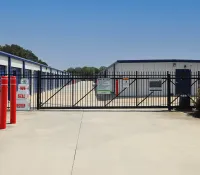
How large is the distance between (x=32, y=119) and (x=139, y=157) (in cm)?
696

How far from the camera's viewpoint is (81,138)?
28.9 feet

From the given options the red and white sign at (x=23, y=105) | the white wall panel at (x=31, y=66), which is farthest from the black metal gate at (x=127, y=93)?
the white wall panel at (x=31, y=66)

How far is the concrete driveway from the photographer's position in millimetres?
5934

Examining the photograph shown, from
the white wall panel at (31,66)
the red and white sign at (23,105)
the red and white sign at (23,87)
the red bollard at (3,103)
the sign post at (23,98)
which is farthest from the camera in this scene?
the white wall panel at (31,66)

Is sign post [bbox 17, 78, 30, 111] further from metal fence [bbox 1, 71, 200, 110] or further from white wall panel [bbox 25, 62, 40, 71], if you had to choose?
white wall panel [bbox 25, 62, 40, 71]

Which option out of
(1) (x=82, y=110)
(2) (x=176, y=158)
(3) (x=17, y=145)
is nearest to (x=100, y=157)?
(2) (x=176, y=158)

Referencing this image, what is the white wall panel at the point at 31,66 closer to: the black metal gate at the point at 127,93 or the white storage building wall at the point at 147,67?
the black metal gate at the point at 127,93

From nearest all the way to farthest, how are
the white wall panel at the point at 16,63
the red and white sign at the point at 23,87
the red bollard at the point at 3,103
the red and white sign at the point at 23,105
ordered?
the red bollard at the point at 3,103
the red and white sign at the point at 23,87
the red and white sign at the point at 23,105
the white wall panel at the point at 16,63

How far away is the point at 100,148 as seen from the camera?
7.61 metres


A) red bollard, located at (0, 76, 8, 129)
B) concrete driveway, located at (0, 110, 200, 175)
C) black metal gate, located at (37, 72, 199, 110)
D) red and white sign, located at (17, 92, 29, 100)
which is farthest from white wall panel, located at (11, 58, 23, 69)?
red bollard, located at (0, 76, 8, 129)

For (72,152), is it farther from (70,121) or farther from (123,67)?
(123,67)

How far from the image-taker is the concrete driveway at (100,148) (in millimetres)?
5934

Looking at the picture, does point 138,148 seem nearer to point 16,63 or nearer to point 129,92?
point 129,92

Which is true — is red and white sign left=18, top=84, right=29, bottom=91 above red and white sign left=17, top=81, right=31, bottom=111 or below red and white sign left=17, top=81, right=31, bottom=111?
above
